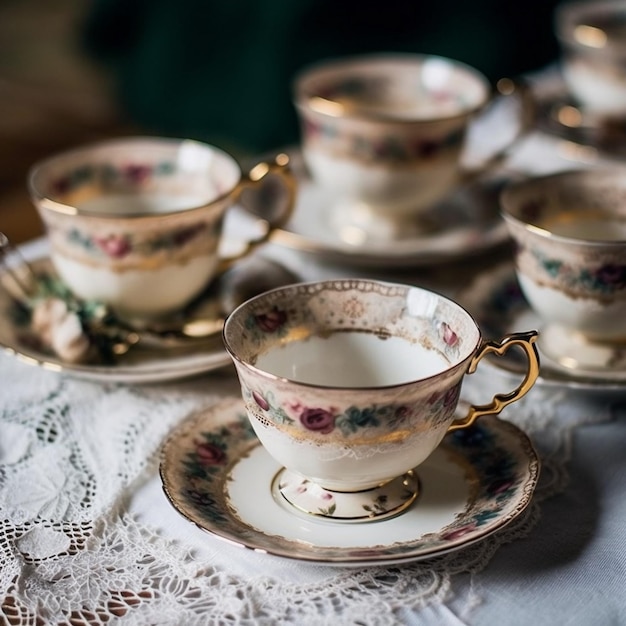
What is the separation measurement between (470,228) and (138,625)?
654 mm

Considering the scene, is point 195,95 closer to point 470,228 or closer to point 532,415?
point 470,228

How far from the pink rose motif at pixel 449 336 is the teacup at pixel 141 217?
0.27m

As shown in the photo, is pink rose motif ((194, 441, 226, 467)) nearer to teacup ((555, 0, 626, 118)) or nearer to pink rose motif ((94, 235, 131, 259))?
pink rose motif ((94, 235, 131, 259))

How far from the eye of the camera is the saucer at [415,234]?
3.14 feet

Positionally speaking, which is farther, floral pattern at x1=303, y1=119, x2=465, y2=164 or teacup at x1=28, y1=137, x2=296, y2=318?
floral pattern at x1=303, y1=119, x2=465, y2=164

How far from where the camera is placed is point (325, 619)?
1.78ft

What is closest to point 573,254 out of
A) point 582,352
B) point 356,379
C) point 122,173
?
point 582,352

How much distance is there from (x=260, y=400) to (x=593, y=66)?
0.84m

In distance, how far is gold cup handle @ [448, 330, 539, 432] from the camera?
60 centimetres

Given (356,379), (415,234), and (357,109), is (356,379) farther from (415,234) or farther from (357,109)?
(357,109)

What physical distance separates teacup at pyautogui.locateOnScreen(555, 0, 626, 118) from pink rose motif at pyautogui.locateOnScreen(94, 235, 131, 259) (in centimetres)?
70

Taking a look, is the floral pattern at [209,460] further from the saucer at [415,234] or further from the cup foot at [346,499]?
the saucer at [415,234]

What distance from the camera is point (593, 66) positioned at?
1.25 metres

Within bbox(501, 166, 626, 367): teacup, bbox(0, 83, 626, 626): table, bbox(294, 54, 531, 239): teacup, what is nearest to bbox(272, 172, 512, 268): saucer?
bbox(294, 54, 531, 239): teacup
